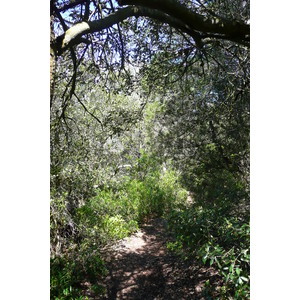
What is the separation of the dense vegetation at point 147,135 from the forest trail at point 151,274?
19 cm

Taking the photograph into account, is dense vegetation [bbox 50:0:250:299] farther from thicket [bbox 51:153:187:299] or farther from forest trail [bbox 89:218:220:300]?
forest trail [bbox 89:218:220:300]

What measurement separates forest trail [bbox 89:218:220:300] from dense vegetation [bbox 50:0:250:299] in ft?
0.61

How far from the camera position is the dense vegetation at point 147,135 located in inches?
70.6

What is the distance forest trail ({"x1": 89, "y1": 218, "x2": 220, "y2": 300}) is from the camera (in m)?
2.18

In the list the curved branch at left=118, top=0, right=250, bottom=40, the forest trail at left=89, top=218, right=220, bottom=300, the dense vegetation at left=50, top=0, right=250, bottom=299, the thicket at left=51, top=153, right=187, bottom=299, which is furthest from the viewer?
the thicket at left=51, top=153, right=187, bottom=299

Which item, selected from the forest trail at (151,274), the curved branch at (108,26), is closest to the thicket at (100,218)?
the forest trail at (151,274)

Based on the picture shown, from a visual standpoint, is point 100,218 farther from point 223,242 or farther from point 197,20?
point 197,20

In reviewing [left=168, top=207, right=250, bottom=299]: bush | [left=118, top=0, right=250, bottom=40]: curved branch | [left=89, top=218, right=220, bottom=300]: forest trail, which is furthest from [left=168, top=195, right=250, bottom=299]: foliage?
[left=118, top=0, right=250, bottom=40]: curved branch

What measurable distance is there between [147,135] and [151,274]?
2.84 meters

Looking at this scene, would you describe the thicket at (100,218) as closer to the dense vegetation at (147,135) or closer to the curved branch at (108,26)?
the dense vegetation at (147,135)

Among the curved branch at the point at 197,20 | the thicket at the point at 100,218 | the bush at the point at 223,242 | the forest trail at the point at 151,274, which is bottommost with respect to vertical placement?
the forest trail at the point at 151,274

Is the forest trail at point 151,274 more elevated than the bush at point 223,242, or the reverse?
the bush at point 223,242
